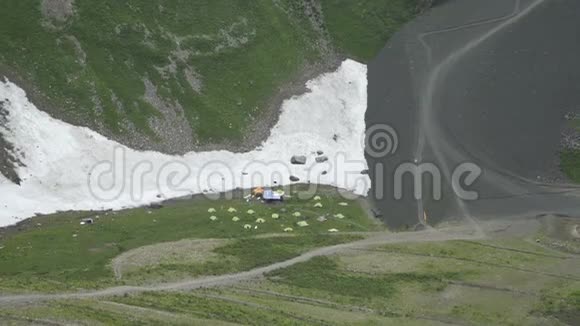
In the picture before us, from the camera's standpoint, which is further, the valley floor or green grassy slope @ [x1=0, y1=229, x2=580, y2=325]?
the valley floor

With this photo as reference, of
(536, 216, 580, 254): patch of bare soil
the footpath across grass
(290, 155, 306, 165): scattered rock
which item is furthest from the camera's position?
(290, 155, 306, 165): scattered rock

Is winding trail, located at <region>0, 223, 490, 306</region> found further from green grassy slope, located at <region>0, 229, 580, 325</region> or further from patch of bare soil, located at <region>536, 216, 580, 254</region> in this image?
patch of bare soil, located at <region>536, 216, 580, 254</region>

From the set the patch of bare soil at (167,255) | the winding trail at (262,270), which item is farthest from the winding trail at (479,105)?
the patch of bare soil at (167,255)

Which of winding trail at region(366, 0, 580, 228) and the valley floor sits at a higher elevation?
winding trail at region(366, 0, 580, 228)

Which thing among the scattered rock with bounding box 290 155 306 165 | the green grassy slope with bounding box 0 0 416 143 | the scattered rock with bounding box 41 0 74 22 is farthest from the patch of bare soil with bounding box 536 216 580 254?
the scattered rock with bounding box 41 0 74 22

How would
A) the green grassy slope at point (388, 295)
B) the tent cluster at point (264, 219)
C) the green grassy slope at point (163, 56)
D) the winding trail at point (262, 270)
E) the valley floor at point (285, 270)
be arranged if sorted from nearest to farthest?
the green grassy slope at point (388, 295) < the winding trail at point (262, 270) < the valley floor at point (285, 270) < the tent cluster at point (264, 219) < the green grassy slope at point (163, 56)

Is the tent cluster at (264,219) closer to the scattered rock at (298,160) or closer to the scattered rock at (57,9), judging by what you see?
the scattered rock at (298,160)

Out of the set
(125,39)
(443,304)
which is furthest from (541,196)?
(125,39)
